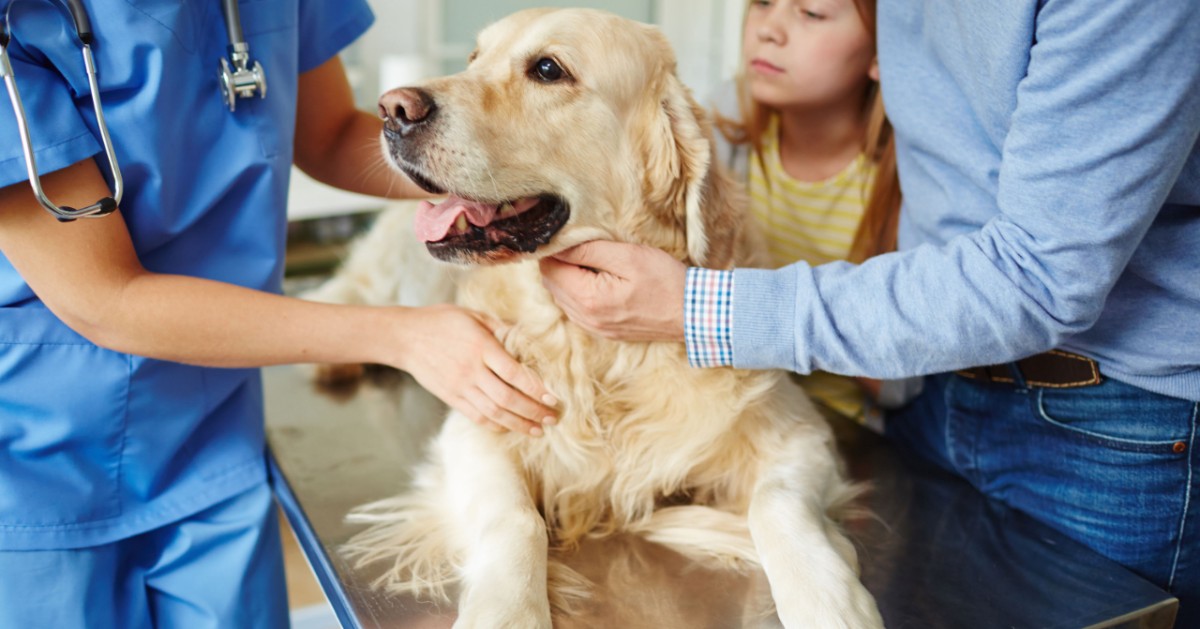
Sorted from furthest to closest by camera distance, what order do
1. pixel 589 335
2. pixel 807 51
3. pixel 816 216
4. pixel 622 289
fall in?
pixel 816 216, pixel 807 51, pixel 589 335, pixel 622 289

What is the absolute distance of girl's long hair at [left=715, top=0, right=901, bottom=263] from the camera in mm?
1737

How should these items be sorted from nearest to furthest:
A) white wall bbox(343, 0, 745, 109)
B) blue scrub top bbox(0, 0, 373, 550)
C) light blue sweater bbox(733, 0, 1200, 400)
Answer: light blue sweater bbox(733, 0, 1200, 400), blue scrub top bbox(0, 0, 373, 550), white wall bbox(343, 0, 745, 109)

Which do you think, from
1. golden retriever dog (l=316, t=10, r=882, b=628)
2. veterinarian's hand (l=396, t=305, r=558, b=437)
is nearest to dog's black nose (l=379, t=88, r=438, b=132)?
golden retriever dog (l=316, t=10, r=882, b=628)

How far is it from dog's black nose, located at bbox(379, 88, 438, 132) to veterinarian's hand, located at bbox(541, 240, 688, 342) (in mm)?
267

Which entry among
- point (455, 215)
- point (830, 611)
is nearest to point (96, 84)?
point (455, 215)

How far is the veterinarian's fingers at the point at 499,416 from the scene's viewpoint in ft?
4.03

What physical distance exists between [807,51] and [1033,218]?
0.87m

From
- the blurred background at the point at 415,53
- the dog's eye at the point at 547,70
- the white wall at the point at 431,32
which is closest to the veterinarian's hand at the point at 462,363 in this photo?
the dog's eye at the point at 547,70

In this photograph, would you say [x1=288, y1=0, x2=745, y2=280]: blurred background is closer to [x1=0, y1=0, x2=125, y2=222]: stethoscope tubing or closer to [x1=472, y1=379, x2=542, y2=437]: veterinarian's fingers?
[x1=472, y1=379, x2=542, y2=437]: veterinarian's fingers

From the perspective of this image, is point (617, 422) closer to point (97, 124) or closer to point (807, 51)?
point (97, 124)

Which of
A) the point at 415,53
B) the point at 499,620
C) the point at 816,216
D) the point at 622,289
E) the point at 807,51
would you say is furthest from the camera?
the point at 415,53

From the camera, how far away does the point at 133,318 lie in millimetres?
1082

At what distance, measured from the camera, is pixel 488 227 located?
4.05ft

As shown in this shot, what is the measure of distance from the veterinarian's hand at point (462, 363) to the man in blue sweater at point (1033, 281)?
130 mm
